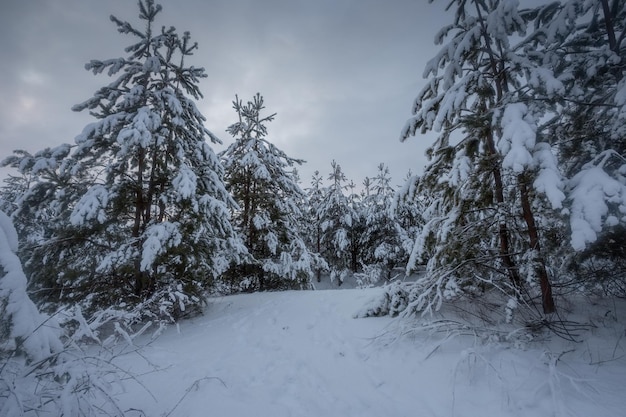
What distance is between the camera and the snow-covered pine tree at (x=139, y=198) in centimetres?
625

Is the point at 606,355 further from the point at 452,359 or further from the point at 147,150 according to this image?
the point at 147,150

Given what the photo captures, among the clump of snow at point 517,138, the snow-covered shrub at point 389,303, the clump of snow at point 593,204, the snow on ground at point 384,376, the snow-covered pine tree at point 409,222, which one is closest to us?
the clump of snow at point 593,204

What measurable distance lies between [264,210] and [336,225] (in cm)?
986

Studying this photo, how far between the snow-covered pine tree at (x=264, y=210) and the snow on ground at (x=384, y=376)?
6.43m

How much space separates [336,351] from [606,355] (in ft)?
11.4

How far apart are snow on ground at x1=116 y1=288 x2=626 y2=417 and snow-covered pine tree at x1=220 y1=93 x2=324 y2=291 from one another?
6.43 m

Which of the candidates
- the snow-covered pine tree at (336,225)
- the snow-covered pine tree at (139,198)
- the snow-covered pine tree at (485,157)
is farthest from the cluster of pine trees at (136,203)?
the snow-covered pine tree at (336,225)

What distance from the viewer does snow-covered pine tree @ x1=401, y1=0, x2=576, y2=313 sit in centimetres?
404

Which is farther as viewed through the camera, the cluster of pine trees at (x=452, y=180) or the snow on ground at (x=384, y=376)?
the cluster of pine trees at (x=452, y=180)

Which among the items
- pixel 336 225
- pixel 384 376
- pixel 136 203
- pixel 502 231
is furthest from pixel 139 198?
pixel 336 225

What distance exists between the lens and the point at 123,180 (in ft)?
24.0

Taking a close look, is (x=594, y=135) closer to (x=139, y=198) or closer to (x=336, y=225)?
(x=139, y=198)

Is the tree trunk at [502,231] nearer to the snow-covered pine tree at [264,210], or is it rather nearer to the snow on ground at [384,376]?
the snow on ground at [384,376]

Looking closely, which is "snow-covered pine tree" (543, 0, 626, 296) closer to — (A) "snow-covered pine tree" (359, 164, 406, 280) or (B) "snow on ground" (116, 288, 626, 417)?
(B) "snow on ground" (116, 288, 626, 417)
